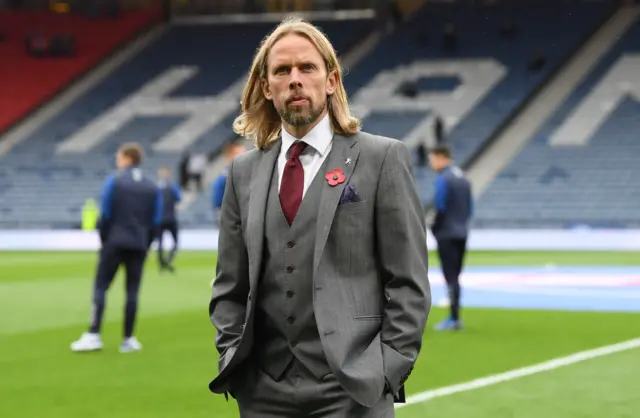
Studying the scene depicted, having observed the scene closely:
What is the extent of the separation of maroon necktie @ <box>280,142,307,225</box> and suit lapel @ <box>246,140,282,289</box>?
0.06 metres

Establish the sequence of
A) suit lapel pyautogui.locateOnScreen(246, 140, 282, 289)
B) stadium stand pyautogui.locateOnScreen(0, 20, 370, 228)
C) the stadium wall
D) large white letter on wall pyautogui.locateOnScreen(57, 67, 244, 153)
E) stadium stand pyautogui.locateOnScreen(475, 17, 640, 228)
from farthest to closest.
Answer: large white letter on wall pyautogui.locateOnScreen(57, 67, 244, 153) < stadium stand pyautogui.locateOnScreen(0, 20, 370, 228) < stadium stand pyautogui.locateOnScreen(475, 17, 640, 228) < the stadium wall < suit lapel pyautogui.locateOnScreen(246, 140, 282, 289)

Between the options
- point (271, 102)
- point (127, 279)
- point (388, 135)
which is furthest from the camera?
point (388, 135)

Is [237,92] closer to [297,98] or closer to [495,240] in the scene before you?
[495,240]

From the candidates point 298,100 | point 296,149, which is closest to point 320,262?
point 296,149

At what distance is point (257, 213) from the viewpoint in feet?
11.8

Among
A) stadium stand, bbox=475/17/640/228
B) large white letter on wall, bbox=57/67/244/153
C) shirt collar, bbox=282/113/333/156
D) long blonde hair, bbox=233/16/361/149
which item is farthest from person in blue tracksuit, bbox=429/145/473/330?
large white letter on wall, bbox=57/67/244/153

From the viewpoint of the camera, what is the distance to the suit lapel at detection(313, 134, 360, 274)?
11.4 ft

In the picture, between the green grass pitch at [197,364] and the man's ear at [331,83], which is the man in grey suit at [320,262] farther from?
the green grass pitch at [197,364]

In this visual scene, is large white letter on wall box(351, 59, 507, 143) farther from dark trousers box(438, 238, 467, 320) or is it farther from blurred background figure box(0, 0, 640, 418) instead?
dark trousers box(438, 238, 467, 320)

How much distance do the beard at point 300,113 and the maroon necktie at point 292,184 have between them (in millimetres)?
98

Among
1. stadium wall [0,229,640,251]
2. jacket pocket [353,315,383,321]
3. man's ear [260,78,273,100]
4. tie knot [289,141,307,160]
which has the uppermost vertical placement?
man's ear [260,78,273,100]

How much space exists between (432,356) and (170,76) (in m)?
34.2

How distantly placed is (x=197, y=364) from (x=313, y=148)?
7.35m

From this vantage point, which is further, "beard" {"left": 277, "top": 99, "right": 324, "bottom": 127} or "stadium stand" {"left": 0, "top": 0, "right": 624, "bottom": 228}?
"stadium stand" {"left": 0, "top": 0, "right": 624, "bottom": 228}
